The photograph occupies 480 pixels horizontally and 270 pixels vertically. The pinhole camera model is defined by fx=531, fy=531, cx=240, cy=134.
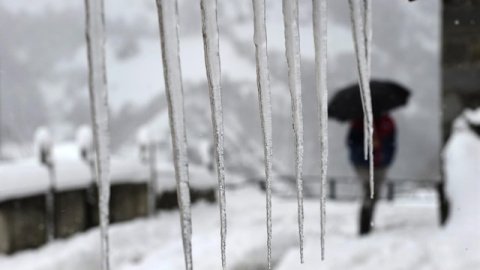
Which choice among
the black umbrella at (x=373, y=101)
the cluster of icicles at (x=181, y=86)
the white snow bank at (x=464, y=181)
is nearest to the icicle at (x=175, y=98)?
the cluster of icicles at (x=181, y=86)

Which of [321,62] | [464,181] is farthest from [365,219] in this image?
[321,62]

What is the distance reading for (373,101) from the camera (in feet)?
20.0

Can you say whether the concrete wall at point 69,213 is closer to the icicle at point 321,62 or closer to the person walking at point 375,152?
the person walking at point 375,152

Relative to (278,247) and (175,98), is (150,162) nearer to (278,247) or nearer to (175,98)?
(278,247)

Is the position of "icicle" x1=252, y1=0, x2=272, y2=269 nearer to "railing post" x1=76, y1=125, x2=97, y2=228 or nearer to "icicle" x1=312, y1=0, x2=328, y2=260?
"icicle" x1=312, y1=0, x2=328, y2=260

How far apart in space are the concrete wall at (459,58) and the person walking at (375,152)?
0.62 metres

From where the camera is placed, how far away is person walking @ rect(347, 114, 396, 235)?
6.00 m

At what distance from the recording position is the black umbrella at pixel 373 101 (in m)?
6.00

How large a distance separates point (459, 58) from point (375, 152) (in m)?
1.37

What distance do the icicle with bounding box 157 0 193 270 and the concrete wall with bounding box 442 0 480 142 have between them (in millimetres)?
4788

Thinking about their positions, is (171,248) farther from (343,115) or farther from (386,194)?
(386,194)

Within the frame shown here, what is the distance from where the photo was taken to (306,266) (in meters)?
4.49

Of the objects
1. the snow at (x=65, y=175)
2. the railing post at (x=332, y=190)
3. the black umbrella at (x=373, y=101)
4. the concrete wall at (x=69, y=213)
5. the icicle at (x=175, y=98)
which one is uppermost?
the icicle at (x=175, y=98)

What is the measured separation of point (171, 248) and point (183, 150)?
5.27 meters
